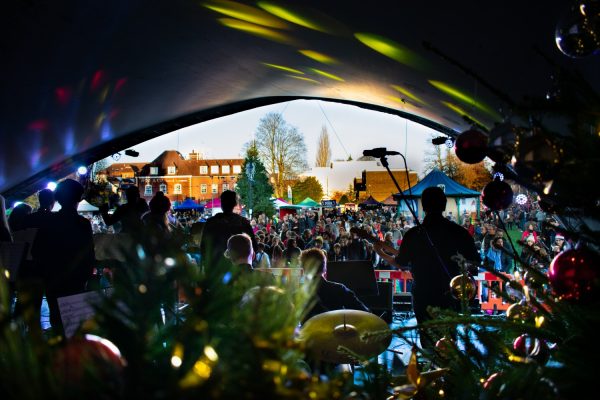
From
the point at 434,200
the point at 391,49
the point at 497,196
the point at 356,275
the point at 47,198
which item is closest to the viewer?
Answer: the point at 497,196

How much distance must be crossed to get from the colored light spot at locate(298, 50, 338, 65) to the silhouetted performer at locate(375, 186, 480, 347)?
316 cm

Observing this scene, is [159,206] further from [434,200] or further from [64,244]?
[434,200]

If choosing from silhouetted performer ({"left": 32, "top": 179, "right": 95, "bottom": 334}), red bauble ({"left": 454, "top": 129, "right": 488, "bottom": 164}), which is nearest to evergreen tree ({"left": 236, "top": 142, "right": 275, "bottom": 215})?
silhouetted performer ({"left": 32, "top": 179, "right": 95, "bottom": 334})

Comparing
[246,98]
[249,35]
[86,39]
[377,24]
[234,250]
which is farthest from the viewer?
[246,98]

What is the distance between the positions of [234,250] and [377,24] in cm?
276

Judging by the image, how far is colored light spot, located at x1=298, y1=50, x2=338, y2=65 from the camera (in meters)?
7.14

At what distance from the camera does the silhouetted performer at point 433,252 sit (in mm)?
4578

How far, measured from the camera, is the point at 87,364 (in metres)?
0.53

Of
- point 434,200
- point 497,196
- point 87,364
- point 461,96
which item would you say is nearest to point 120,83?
point 461,96

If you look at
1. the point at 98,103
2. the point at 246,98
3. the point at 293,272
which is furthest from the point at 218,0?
the point at 246,98

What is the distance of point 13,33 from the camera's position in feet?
17.9

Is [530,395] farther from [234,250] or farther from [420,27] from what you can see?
[420,27]

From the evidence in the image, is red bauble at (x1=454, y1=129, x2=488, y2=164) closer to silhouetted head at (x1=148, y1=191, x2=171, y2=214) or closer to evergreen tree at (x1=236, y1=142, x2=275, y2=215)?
silhouetted head at (x1=148, y1=191, x2=171, y2=214)

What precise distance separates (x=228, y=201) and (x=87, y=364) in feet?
19.1
